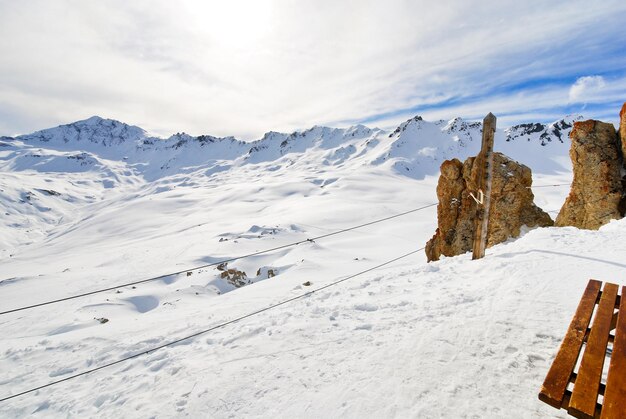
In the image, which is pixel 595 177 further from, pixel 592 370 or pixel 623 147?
pixel 592 370

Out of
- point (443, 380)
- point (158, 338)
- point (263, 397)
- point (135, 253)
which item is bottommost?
point (135, 253)

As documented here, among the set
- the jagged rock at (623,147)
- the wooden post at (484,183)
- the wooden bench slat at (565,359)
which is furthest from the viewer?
the jagged rock at (623,147)

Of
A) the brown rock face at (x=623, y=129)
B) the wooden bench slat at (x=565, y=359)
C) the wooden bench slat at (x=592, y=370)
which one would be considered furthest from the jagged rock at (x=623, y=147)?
the wooden bench slat at (x=592, y=370)

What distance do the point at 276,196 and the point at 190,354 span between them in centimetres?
12048

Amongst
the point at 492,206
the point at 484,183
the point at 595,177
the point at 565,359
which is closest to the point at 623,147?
the point at 595,177

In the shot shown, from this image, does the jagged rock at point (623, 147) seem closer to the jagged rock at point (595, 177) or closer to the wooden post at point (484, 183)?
the jagged rock at point (595, 177)

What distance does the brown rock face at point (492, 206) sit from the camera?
14.9 meters

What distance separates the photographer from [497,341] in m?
4.98

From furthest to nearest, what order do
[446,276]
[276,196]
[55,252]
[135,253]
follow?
[276,196] < [55,252] < [135,253] < [446,276]

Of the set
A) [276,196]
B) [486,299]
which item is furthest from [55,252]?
[486,299]

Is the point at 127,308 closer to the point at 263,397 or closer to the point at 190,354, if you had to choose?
the point at 190,354

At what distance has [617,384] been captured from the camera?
8.96 feet

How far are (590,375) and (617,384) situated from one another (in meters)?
0.19

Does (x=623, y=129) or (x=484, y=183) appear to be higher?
(x=623, y=129)
